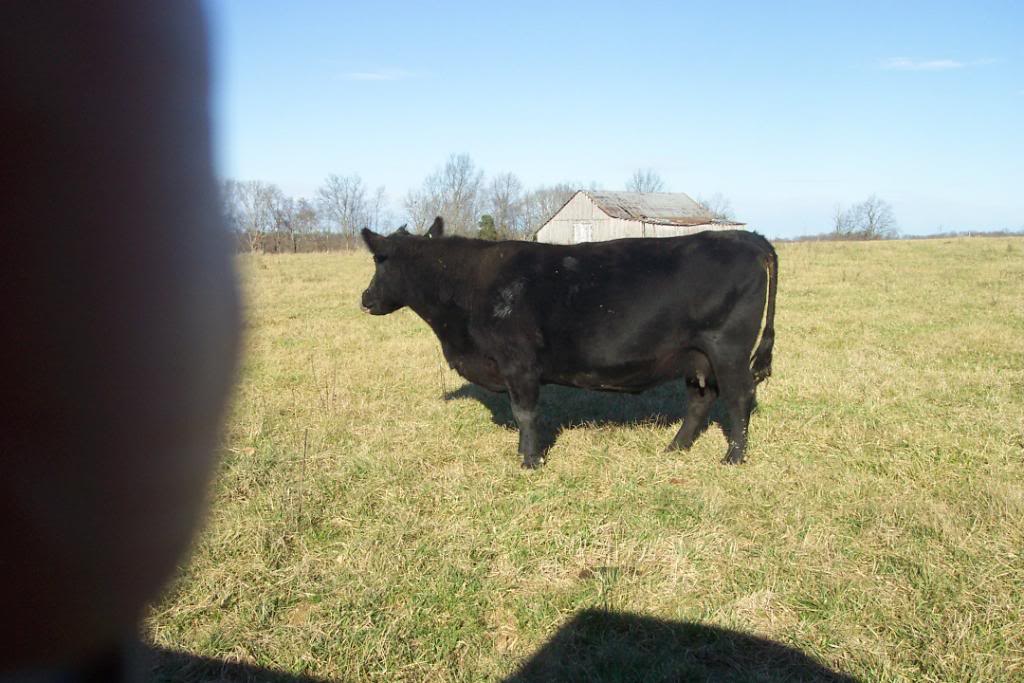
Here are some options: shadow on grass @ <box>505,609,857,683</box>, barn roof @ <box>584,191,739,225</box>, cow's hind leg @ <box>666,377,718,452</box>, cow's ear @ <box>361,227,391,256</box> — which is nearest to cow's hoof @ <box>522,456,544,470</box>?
cow's hind leg @ <box>666,377,718,452</box>

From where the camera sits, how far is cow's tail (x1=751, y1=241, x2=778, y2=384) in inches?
244

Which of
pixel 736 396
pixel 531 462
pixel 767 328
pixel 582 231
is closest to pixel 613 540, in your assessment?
pixel 531 462

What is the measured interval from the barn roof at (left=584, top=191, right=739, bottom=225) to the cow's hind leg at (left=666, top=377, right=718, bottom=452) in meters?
42.9

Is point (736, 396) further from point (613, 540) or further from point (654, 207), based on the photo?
point (654, 207)

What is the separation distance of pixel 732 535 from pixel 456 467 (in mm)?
2358

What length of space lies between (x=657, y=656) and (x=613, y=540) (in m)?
1.13

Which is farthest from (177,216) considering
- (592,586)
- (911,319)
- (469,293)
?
(911,319)

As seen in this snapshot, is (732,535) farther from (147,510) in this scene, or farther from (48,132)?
(48,132)

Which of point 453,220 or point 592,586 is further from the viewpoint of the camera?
point 453,220

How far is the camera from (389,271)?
7188 millimetres

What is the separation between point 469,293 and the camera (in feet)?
21.5

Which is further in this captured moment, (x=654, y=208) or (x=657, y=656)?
(x=654, y=208)

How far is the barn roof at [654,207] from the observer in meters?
49.3

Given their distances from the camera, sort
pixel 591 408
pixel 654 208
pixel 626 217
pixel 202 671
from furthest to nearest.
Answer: pixel 654 208
pixel 626 217
pixel 591 408
pixel 202 671
